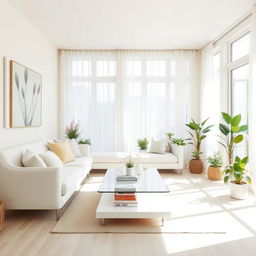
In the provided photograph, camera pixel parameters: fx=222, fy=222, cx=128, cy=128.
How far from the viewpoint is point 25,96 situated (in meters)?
3.66

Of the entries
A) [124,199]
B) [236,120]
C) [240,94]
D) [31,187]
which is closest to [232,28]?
[240,94]

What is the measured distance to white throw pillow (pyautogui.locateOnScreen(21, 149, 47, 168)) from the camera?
278cm

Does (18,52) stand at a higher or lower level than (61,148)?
higher

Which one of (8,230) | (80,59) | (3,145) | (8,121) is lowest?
(8,230)

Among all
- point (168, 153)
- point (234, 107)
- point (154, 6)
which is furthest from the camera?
point (168, 153)

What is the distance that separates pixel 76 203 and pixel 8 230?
37.5 inches

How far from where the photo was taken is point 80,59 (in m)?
5.53

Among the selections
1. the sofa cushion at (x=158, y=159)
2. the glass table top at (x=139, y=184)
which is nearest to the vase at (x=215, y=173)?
the sofa cushion at (x=158, y=159)

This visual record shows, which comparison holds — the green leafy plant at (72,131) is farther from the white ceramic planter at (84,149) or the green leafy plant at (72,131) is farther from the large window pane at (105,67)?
the large window pane at (105,67)

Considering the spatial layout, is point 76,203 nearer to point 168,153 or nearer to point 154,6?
point 168,153

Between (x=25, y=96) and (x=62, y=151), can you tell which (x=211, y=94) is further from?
(x=25, y=96)

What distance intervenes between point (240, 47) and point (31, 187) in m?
4.21

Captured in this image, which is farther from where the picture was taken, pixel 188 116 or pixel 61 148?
pixel 188 116

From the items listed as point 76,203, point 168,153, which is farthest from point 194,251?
point 168,153
